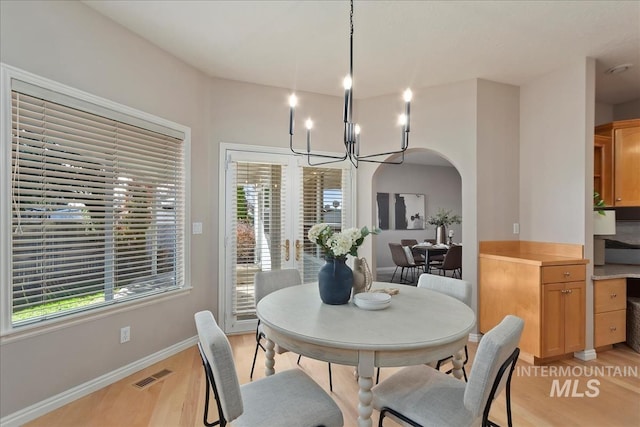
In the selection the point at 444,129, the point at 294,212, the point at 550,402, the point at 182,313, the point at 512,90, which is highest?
the point at 512,90

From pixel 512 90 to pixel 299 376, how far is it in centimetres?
371

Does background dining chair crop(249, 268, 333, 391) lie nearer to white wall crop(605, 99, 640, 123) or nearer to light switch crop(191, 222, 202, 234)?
light switch crop(191, 222, 202, 234)

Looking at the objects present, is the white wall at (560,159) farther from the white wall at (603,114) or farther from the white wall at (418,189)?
the white wall at (418,189)

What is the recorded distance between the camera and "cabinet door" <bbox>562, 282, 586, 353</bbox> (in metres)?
2.96

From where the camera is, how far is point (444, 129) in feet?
12.1

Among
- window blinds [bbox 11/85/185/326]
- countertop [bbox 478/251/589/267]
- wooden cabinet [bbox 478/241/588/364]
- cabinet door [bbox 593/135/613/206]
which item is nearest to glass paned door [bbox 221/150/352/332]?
window blinds [bbox 11/85/185/326]

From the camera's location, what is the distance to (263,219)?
3727 mm

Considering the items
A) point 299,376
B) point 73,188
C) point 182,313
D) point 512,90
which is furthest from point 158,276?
point 512,90

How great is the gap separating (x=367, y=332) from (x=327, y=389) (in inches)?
49.5

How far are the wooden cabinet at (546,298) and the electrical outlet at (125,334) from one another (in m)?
3.37

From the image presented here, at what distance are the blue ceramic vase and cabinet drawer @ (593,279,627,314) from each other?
8.90 ft

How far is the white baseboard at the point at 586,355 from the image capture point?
120 inches

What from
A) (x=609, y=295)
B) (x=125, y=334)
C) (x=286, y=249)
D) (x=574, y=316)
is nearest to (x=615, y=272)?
(x=609, y=295)

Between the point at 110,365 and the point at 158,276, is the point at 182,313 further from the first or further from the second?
the point at 110,365
